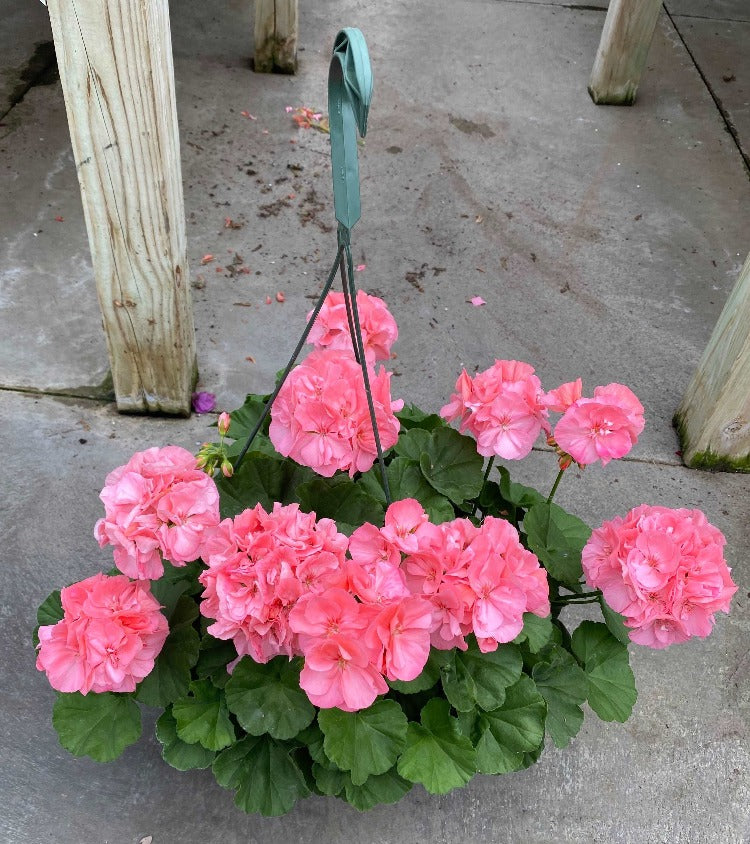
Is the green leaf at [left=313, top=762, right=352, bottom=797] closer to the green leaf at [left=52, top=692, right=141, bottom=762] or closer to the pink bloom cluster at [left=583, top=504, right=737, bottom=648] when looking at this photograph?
the green leaf at [left=52, top=692, right=141, bottom=762]

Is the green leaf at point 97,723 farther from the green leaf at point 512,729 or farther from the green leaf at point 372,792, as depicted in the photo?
the green leaf at point 512,729

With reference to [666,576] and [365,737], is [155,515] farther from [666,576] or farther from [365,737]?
[666,576]

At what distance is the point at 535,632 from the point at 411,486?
311 mm

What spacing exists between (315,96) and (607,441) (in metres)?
3.02

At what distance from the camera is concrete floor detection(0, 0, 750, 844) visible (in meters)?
1.52

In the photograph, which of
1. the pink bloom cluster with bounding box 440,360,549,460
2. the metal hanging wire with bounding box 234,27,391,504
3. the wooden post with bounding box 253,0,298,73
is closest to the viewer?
the metal hanging wire with bounding box 234,27,391,504

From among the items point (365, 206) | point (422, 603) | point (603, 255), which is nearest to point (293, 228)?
point (365, 206)

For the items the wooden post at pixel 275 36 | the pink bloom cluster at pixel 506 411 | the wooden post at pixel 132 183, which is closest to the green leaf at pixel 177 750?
the pink bloom cluster at pixel 506 411

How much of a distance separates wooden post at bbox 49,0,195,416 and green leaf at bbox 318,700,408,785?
120cm

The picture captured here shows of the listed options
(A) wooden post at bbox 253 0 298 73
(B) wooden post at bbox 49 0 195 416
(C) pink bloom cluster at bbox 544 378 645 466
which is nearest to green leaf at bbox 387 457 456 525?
(C) pink bloom cluster at bbox 544 378 645 466

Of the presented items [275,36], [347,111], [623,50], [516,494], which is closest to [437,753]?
[516,494]

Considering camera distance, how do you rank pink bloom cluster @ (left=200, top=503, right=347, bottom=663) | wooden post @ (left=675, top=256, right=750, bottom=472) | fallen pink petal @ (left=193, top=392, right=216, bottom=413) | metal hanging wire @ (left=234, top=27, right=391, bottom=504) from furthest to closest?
fallen pink petal @ (left=193, top=392, right=216, bottom=413), wooden post @ (left=675, top=256, right=750, bottom=472), pink bloom cluster @ (left=200, top=503, right=347, bottom=663), metal hanging wire @ (left=234, top=27, right=391, bottom=504)

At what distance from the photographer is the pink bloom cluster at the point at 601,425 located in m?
1.14

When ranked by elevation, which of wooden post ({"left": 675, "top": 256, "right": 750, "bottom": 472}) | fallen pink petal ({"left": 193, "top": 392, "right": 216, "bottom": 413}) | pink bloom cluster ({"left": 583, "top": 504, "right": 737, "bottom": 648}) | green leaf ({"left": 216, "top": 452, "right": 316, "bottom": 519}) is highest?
pink bloom cluster ({"left": 583, "top": 504, "right": 737, "bottom": 648})
